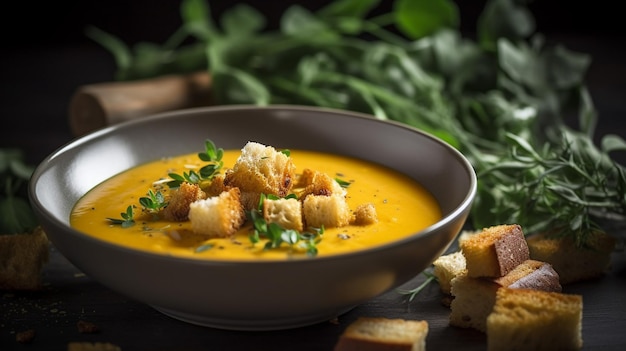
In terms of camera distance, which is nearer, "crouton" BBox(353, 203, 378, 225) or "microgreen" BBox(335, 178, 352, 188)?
"crouton" BBox(353, 203, 378, 225)

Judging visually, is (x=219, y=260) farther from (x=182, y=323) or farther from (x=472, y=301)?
(x=472, y=301)

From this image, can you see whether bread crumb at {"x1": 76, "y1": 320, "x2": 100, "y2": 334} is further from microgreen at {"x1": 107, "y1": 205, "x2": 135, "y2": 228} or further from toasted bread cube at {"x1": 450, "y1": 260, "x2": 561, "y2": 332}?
toasted bread cube at {"x1": 450, "y1": 260, "x2": 561, "y2": 332}

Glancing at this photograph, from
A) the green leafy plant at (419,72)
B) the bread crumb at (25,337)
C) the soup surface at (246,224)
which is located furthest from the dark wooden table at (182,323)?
the green leafy plant at (419,72)

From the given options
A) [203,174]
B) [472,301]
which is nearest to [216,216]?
[203,174]

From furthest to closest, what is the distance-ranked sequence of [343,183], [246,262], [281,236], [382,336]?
[343,183]
[281,236]
[382,336]
[246,262]

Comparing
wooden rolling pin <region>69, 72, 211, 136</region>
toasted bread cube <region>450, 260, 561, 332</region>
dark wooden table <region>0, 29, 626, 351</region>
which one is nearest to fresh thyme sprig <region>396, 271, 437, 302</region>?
dark wooden table <region>0, 29, 626, 351</region>

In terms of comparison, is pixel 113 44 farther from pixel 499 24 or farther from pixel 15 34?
pixel 499 24
